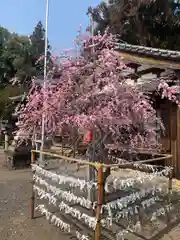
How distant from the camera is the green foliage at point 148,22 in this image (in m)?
17.7

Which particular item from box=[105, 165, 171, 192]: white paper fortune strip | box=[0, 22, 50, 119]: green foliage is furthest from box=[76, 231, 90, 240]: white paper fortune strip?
box=[0, 22, 50, 119]: green foliage

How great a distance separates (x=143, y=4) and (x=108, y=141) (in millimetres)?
15945

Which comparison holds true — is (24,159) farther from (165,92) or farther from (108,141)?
(165,92)

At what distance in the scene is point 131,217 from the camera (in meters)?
4.43

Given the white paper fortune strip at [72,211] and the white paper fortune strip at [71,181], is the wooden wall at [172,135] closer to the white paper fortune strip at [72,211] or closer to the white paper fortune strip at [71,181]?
the white paper fortune strip at [72,211]

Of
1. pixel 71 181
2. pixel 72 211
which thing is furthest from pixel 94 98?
pixel 72 211

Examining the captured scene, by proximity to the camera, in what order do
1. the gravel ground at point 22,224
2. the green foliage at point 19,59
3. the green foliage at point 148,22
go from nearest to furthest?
the gravel ground at point 22,224, the green foliage at point 148,22, the green foliage at point 19,59

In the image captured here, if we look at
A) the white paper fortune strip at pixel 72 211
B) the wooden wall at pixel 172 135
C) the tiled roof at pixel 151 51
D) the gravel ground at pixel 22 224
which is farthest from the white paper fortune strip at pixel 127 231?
the tiled roof at pixel 151 51

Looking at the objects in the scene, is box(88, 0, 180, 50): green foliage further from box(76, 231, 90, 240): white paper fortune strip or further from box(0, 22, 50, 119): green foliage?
box(76, 231, 90, 240): white paper fortune strip

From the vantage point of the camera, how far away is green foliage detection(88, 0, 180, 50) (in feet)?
58.1

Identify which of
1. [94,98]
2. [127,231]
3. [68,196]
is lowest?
[127,231]

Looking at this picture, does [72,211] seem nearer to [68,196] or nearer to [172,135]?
[68,196]

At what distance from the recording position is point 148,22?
18.6 m

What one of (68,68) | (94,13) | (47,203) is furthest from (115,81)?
(94,13)
